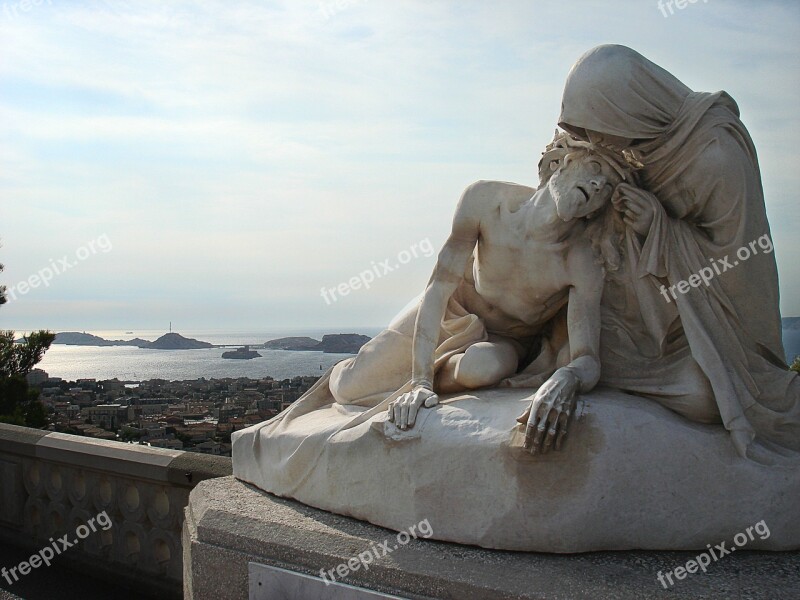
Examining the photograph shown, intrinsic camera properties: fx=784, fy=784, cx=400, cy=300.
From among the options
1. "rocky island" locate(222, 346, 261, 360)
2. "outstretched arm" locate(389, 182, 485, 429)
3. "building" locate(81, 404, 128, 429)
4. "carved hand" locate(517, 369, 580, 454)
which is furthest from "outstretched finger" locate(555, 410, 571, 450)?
"rocky island" locate(222, 346, 261, 360)

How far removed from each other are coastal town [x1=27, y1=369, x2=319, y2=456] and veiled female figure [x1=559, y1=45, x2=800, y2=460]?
212cm

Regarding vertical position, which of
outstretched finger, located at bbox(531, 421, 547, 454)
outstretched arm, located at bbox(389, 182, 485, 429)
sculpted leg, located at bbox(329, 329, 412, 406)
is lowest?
outstretched finger, located at bbox(531, 421, 547, 454)

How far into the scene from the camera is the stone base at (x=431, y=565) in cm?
261

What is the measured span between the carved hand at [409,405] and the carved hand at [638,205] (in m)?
1.10

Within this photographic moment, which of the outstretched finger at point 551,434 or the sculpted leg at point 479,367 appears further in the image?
the sculpted leg at point 479,367

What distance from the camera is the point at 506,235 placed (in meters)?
3.46

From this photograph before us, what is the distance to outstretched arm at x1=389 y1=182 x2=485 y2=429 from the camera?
11.5 ft

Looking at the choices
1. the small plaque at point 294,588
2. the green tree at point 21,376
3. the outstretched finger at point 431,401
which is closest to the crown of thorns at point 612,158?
the outstretched finger at point 431,401

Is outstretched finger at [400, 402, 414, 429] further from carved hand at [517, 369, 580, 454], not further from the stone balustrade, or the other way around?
the stone balustrade

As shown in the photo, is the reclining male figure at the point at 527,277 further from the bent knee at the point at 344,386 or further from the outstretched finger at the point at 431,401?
the bent knee at the point at 344,386

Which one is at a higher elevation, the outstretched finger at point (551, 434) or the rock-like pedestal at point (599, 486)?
the outstretched finger at point (551, 434)

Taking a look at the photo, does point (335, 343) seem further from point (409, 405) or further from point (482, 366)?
point (409, 405)

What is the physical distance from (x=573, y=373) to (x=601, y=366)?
29 cm

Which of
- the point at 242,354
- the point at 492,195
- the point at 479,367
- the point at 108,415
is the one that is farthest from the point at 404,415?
the point at 242,354
